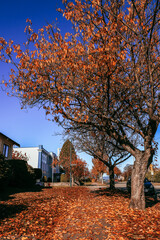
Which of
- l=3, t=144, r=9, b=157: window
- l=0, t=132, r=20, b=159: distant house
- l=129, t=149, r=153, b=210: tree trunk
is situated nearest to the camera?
l=129, t=149, r=153, b=210: tree trunk

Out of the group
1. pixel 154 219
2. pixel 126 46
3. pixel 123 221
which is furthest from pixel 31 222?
pixel 126 46

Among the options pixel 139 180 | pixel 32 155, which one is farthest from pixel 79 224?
pixel 32 155

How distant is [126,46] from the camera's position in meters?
7.71

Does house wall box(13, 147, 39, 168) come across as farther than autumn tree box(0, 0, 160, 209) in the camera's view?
Yes

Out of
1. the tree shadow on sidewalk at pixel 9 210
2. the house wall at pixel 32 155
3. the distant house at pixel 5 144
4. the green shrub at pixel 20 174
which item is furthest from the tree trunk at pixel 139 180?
the house wall at pixel 32 155

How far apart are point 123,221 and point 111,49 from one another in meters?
6.39

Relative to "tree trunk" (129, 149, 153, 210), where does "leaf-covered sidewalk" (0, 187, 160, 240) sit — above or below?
below

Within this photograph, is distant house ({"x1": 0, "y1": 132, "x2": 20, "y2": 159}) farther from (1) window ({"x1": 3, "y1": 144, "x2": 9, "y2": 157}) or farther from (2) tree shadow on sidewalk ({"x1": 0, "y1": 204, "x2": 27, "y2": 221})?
(2) tree shadow on sidewalk ({"x1": 0, "y1": 204, "x2": 27, "y2": 221})

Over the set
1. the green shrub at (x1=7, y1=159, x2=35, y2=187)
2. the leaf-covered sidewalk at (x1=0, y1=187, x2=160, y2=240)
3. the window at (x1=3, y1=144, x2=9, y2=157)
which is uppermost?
the window at (x1=3, y1=144, x2=9, y2=157)

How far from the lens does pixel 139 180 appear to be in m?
8.67

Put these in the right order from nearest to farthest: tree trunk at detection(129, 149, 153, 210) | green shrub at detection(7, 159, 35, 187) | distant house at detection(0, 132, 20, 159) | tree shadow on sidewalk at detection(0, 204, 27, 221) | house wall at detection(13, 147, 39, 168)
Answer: tree shadow on sidewalk at detection(0, 204, 27, 221), tree trunk at detection(129, 149, 153, 210), green shrub at detection(7, 159, 35, 187), distant house at detection(0, 132, 20, 159), house wall at detection(13, 147, 39, 168)

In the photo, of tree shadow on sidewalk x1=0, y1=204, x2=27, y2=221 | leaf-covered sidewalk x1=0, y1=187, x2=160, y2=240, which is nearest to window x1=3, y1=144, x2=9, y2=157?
tree shadow on sidewalk x1=0, y1=204, x2=27, y2=221

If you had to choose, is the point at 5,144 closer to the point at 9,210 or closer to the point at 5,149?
the point at 5,149

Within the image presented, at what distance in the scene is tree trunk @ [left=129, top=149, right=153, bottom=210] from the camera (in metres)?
8.40
